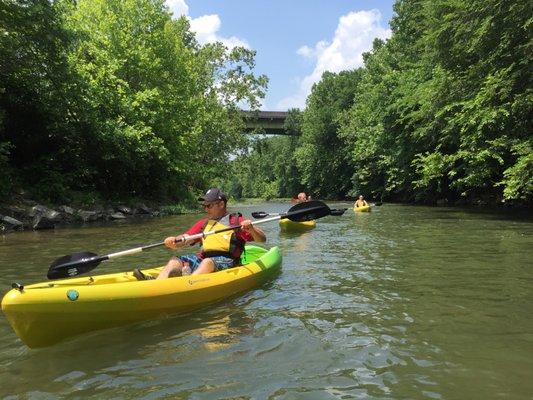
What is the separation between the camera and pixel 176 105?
78.8 ft

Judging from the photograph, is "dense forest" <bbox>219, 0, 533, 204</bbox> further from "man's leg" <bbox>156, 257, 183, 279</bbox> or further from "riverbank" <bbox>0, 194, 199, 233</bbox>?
"riverbank" <bbox>0, 194, 199, 233</bbox>

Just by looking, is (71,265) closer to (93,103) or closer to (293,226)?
(293,226)

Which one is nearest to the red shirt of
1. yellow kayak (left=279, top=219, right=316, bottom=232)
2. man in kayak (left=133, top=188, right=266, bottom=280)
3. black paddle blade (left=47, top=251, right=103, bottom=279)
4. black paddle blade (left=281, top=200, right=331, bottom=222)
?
man in kayak (left=133, top=188, right=266, bottom=280)

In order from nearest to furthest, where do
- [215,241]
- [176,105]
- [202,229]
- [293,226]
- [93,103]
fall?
[215,241] < [202,229] < [293,226] < [93,103] < [176,105]

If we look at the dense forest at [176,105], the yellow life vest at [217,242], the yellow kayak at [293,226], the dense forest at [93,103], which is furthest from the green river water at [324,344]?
the dense forest at [93,103]

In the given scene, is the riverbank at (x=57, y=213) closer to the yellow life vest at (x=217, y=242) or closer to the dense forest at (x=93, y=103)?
the dense forest at (x=93, y=103)

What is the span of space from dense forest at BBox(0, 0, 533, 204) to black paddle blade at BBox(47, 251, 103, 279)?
1028 cm

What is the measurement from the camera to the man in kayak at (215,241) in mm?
5742

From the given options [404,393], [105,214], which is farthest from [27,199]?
[404,393]

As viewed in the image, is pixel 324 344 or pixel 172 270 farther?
pixel 172 270

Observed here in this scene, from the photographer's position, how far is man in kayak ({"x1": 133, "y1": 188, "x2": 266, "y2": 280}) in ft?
18.8

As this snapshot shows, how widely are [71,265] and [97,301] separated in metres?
0.90

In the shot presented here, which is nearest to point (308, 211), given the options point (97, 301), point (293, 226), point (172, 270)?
point (172, 270)

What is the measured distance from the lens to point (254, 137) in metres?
38.1
